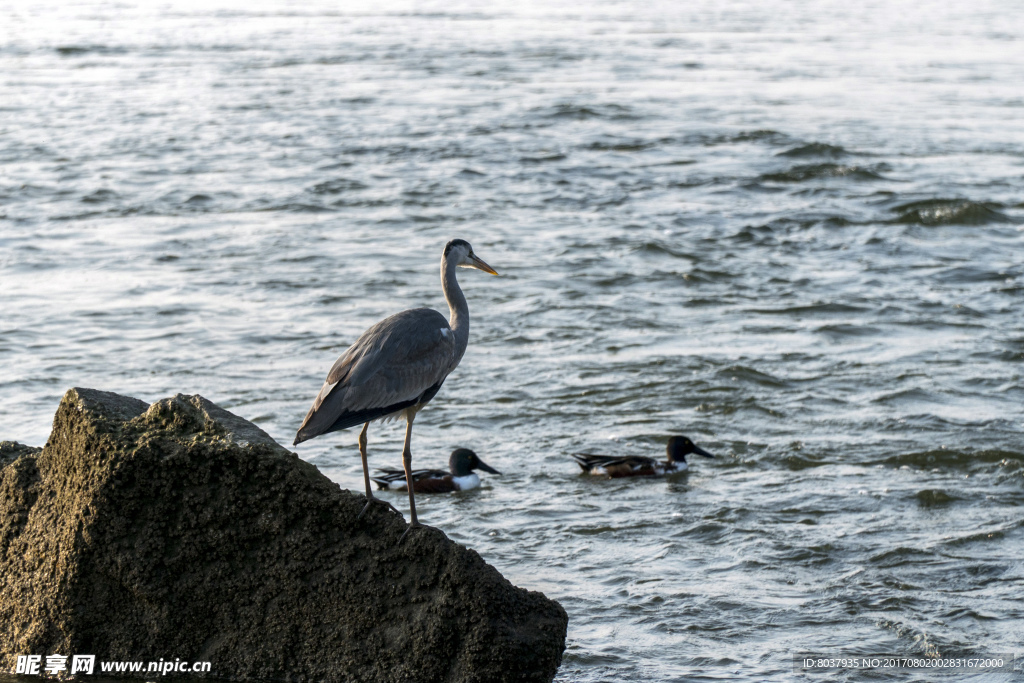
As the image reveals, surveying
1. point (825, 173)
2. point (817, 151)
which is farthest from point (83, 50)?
point (825, 173)

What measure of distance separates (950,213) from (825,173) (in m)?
3.62

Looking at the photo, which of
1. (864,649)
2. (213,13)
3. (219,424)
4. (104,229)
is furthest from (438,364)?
(213,13)

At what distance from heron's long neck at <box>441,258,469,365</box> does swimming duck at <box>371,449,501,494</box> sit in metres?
2.76

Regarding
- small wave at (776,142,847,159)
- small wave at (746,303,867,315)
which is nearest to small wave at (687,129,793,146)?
small wave at (776,142,847,159)

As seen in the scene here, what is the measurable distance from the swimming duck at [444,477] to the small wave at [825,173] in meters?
14.0

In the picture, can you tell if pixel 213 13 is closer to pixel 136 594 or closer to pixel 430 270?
pixel 430 270

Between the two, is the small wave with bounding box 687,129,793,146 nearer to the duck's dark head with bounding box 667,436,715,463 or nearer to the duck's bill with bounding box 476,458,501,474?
the duck's dark head with bounding box 667,436,715,463

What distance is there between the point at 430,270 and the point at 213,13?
4127 centimetres

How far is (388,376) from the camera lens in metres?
7.04

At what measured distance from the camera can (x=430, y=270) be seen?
57.3 ft

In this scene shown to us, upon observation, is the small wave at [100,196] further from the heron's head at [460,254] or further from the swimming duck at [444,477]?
the heron's head at [460,254]

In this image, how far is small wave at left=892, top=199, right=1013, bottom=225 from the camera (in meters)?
20.0

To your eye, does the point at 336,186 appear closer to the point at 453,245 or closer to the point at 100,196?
the point at 100,196

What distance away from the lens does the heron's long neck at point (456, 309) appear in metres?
7.82
